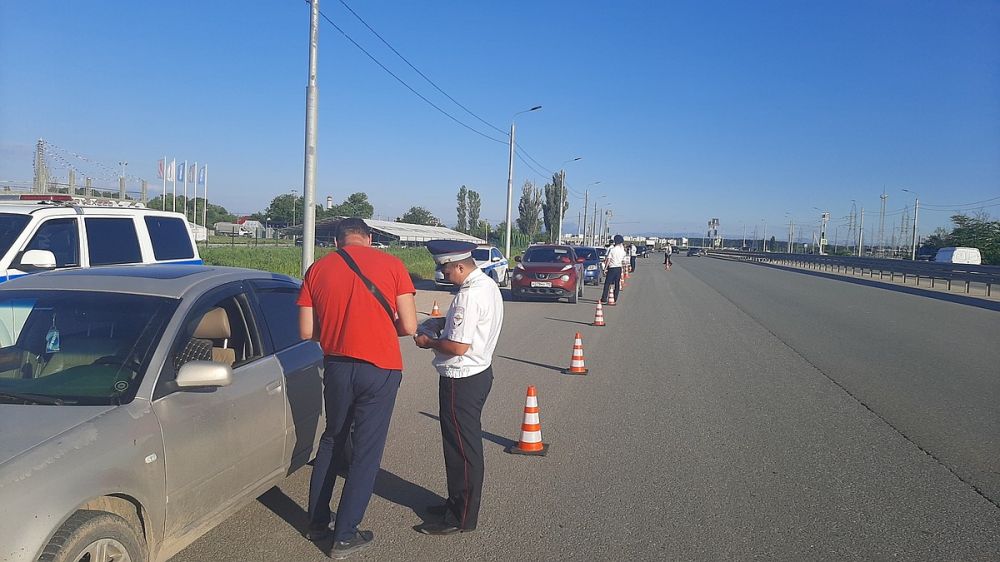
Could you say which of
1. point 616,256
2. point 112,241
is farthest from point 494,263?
point 112,241

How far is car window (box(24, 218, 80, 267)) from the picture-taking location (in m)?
7.93

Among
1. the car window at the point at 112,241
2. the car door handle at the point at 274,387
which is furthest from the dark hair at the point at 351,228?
the car window at the point at 112,241

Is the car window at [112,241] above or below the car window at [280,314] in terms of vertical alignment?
above

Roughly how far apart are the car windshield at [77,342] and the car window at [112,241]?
159 inches

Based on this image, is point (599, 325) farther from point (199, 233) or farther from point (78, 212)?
point (199, 233)

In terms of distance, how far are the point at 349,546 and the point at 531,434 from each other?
2.48m

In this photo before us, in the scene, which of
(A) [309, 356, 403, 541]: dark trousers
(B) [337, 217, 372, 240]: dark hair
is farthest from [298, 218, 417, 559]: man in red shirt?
(B) [337, 217, 372, 240]: dark hair

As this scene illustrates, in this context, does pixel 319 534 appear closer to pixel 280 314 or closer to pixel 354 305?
pixel 354 305

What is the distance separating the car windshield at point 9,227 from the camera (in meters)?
7.68

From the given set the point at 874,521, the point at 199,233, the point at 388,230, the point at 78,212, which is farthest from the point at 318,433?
the point at 388,230

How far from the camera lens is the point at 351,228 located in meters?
4.74

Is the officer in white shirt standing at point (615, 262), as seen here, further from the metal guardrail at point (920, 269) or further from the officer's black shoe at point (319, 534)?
the metal guardrail at point (920, 269)

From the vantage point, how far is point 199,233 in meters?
39.2

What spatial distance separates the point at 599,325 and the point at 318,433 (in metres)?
11.7
